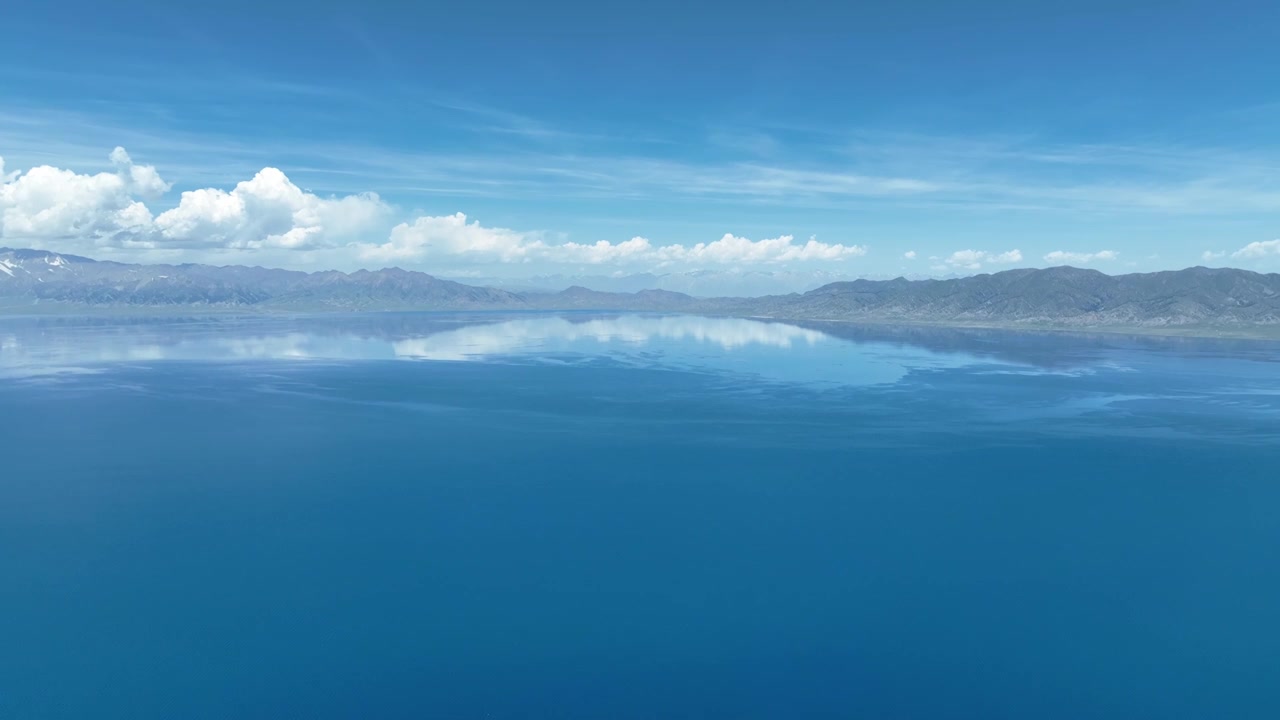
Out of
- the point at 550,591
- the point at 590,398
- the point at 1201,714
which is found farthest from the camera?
the point at 590,398

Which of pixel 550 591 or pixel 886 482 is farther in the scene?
pixel 886 482

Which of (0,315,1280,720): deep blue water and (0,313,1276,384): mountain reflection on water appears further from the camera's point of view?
(0,313,1276,384): mountain reflection on water

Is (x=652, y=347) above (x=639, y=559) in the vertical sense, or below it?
above

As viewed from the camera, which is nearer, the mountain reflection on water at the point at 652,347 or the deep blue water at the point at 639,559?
the deep blue water at the point at 639,559

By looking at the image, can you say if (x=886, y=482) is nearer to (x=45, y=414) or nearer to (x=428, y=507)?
(x=428, y=507)

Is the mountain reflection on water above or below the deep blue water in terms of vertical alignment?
above

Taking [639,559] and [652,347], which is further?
[652,347]

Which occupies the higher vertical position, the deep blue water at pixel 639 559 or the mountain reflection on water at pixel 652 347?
the mountain reflection on water at pixel 652 347

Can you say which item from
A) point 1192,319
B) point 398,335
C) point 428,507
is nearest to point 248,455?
point 428,507
